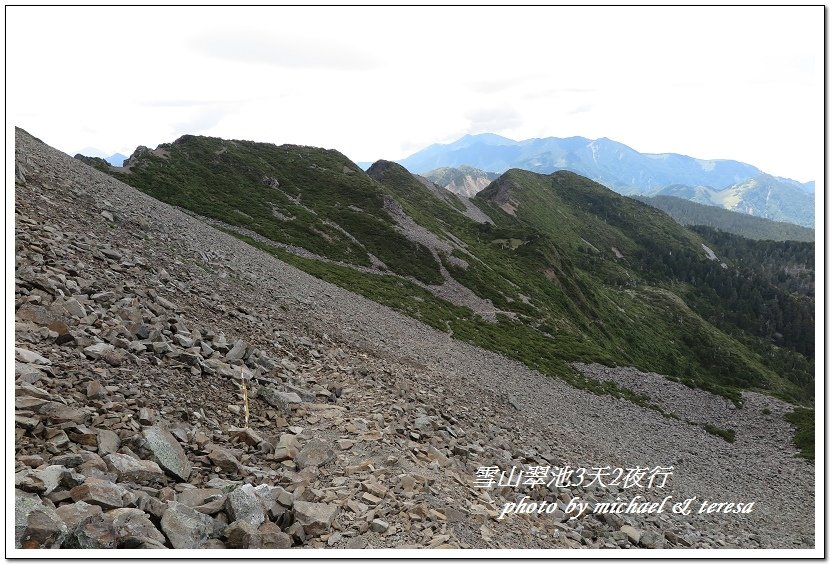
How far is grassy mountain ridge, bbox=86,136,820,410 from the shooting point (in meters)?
62.2

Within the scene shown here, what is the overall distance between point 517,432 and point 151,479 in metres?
18.3

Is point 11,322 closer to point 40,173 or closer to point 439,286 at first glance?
point 40,173

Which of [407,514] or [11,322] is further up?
[11,322]

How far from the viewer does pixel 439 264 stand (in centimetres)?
8412

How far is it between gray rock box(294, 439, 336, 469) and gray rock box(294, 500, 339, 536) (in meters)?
2.12

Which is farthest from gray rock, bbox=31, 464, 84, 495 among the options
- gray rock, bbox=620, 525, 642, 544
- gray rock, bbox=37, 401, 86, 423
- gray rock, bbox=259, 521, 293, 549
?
gray rock, bbox=620, 525, 642, 544

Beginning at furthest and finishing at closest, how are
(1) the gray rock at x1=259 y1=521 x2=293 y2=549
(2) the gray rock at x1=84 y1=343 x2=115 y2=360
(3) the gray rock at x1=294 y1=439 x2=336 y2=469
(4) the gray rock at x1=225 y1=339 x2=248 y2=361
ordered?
(4) the gray rock at x1=225 y1=339 x2=248 y2=361, (2) the gray rock at x1=84 y1=343 x2=115 y2=360, (3) the gray rock at x1=294 y1=439 x2=336 y2=469, (1) the gray rock at x1=259 y1=521 x2=293 y2=549

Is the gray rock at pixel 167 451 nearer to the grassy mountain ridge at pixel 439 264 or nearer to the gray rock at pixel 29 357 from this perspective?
the gray rock at pixel 29 357

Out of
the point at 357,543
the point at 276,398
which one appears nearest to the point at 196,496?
the point at 357,543

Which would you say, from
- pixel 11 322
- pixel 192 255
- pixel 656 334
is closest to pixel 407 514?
pixel 11 322

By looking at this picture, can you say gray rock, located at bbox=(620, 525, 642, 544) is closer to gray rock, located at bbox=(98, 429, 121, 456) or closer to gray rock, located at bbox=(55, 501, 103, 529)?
gray rock, located at bbox=(55, 501, 103, 529)

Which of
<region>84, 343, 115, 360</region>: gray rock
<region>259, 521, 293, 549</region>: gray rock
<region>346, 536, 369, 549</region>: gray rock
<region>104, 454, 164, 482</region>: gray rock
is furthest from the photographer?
<region>84, 343, 115, 360</region>: gray rock

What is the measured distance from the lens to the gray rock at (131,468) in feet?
30.6

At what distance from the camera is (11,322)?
1070cm
